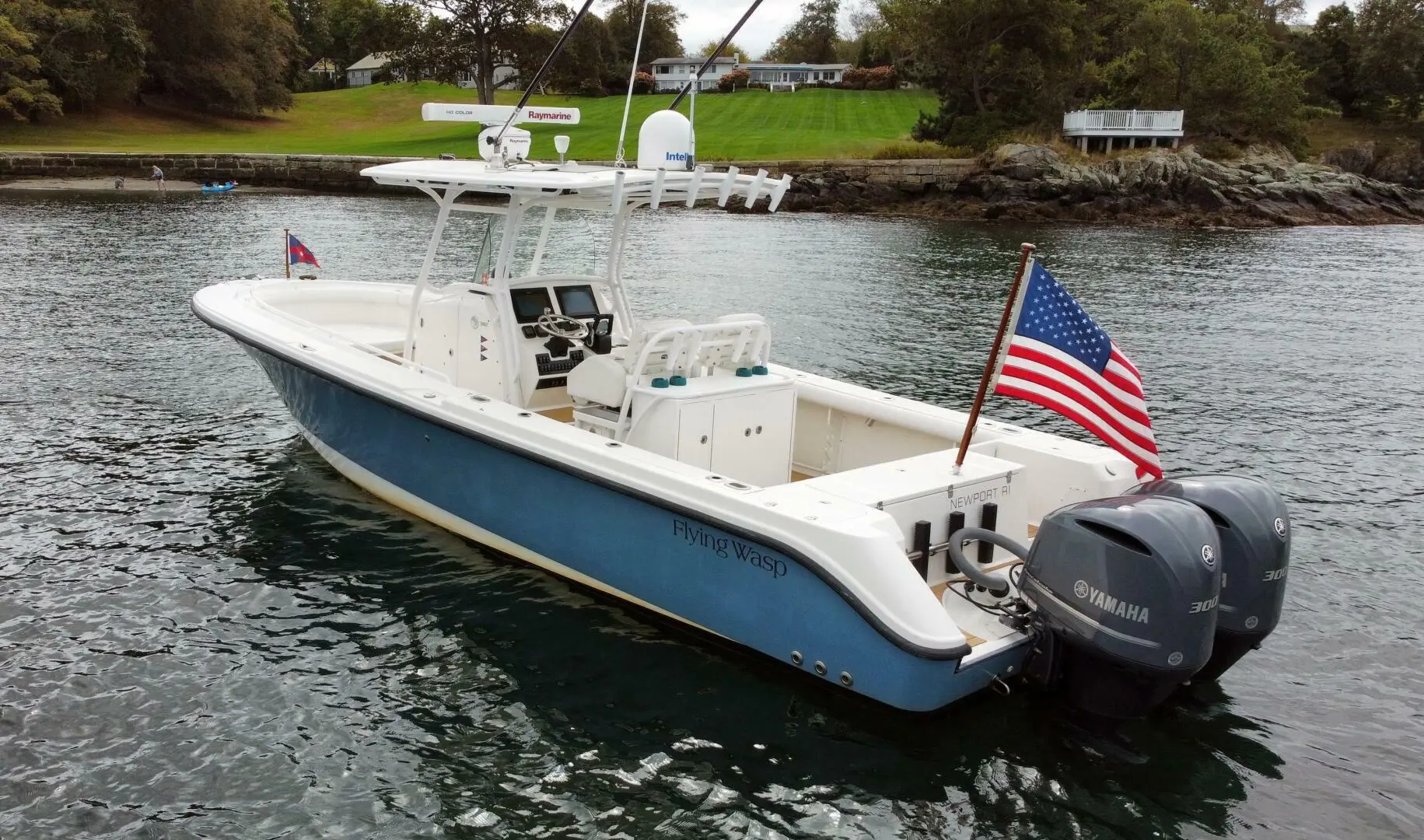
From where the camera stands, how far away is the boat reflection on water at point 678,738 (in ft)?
17.8

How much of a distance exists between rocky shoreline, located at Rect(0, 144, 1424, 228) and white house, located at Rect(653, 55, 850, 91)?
46.4 meters

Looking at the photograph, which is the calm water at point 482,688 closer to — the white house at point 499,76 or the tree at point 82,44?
the tree at point 82,44

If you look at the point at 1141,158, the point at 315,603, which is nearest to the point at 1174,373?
the point at 315,603

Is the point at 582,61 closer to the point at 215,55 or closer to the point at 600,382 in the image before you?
the point at 215,55

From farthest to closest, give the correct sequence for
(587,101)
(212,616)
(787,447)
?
(587,101) < (787,447) < (212,616)

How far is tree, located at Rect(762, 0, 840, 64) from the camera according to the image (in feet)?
356

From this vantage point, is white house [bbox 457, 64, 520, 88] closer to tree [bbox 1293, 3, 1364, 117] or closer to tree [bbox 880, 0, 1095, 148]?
tree [bbox 880, 0, 1095, 148]

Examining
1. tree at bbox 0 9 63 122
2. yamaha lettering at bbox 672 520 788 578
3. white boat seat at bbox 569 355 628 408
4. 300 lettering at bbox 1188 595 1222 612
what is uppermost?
tree at bbox 0 9 63 122

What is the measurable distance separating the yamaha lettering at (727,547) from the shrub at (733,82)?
73.4 meters

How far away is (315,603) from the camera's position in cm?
758

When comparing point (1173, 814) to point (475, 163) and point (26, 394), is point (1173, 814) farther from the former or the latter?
point (26, 394)

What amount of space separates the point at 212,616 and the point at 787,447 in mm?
4123

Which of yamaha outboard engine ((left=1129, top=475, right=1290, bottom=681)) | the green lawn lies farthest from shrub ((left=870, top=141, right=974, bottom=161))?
yamaha outboard engine ((left=1129, top=475, right=1290, bottom=681))

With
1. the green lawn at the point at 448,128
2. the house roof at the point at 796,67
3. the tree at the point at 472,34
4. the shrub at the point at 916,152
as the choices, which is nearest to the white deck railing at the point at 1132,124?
the shrub at the point at 916,152
